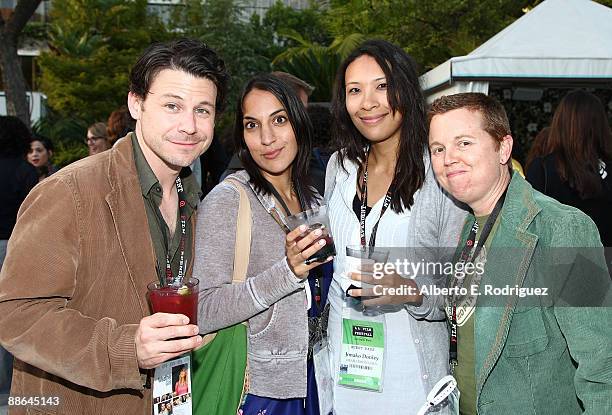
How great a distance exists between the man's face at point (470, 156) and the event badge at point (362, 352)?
2.20ft

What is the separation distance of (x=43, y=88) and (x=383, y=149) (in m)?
25.9

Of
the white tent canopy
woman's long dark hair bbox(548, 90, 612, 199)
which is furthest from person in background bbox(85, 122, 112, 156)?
woman's long dark hair bbox(548, 90, 612, 199)

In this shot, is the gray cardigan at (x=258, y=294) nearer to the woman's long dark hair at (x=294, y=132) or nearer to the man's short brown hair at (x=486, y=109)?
the woman's long dark hair at (x=294, y=132)

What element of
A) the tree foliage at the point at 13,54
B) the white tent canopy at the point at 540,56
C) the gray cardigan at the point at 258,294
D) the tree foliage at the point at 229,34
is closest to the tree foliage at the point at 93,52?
the tree foliage at the point at 229,34

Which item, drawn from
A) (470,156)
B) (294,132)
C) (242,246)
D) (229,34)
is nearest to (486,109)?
(470,156)

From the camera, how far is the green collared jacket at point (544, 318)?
1920 mm

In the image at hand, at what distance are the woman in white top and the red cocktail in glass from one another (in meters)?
0.69

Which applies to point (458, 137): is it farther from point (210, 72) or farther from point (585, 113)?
point (585, 113)

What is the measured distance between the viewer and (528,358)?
204cm

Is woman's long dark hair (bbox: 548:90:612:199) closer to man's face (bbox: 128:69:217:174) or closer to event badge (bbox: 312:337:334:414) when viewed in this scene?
event badge (bbox: 312:337:334:414)

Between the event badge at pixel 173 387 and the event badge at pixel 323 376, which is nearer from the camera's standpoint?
the event badge at pixel 173 387

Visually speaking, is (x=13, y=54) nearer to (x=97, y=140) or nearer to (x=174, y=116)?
(x=97, y=140)

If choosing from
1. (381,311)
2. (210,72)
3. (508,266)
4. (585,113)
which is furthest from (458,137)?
(585,113)

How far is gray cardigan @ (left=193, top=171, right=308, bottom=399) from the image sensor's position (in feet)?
7.89
